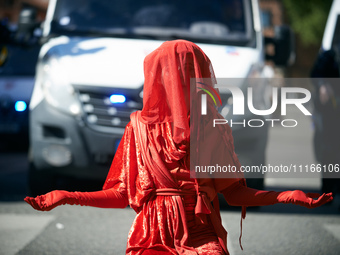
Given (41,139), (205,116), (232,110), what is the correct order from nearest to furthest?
(205,116), (232,110), (41,139)

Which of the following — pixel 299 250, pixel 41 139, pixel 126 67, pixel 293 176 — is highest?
pixel 126 67

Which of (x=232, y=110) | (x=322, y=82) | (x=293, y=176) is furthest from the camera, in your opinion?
(x=293, y=176)

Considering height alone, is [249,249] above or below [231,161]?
below

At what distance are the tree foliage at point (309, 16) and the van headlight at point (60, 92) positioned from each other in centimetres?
4716

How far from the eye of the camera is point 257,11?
7.84m

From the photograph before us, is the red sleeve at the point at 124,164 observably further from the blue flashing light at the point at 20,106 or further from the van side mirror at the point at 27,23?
the blue flashing light at the point at 20,106

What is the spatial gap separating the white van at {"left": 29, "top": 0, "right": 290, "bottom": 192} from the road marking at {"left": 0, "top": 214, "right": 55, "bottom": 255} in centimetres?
66

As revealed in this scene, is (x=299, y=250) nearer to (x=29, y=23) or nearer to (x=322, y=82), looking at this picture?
(x=322, y=82)

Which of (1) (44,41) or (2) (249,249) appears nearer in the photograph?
(2) (249,249)

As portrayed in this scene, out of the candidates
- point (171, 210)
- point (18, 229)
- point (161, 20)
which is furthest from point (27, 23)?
point (171, 210)

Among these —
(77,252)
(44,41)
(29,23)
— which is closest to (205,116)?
(77,252)

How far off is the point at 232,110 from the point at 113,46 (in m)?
1.52

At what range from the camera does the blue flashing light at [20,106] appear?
1288 centimetres

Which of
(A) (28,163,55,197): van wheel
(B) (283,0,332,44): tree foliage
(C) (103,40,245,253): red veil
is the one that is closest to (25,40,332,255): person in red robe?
(C) (103,40,245,253): red veil
